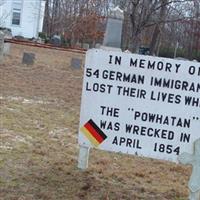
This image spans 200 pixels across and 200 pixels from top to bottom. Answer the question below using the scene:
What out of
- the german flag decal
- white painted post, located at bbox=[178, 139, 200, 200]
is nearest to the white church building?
the german flag decal

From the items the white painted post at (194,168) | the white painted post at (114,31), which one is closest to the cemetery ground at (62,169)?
the white painted post at (194,168)

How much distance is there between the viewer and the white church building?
5276cm

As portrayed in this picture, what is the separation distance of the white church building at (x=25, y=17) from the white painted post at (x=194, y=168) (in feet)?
159

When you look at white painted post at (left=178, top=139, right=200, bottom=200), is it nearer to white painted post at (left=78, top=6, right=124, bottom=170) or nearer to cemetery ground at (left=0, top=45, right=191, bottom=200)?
cemetery ground at (left=0, top=45, right=191, bottom=200)

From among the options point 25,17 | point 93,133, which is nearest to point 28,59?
point 93,133

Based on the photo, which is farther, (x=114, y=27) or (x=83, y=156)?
(x=114, y=27)

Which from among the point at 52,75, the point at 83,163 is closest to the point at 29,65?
the point at 52,75

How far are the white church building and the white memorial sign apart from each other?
48.2m

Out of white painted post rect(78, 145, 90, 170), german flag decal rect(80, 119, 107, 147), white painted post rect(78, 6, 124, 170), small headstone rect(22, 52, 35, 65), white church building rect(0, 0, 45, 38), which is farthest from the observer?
white church building rect(0, 0, 45, 38)

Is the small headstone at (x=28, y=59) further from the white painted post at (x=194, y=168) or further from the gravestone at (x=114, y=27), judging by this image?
the white painted post at (x=194, y=168)

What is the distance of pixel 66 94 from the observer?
12.3 metres

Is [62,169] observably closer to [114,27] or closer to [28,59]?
[114,27]

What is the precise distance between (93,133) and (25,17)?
50.0 metres

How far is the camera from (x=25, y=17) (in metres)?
53.8
